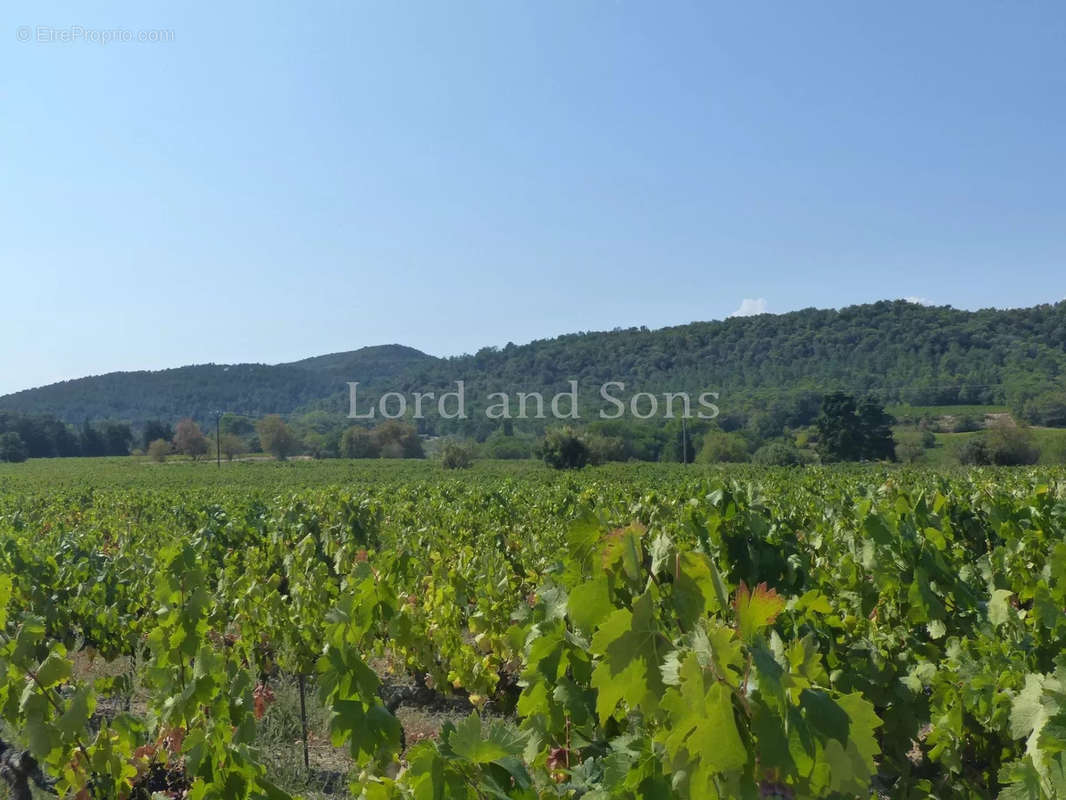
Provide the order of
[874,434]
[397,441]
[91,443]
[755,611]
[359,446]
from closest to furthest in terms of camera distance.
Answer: [755,611] < [874,434] < [359,446] < [397,441] < [91,443]

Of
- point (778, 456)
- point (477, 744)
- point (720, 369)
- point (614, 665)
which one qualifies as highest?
point (720, 369)

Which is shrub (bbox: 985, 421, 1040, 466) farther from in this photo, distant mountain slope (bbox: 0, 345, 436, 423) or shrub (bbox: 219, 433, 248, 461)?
distant mountain slope (bbox: 0, 345, 436, 423)

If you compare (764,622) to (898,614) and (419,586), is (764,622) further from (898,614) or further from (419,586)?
(419,586)

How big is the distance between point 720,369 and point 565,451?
52556mm

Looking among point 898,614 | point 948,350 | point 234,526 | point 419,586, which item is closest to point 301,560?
point 419,586

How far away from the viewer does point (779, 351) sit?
94.3 meters

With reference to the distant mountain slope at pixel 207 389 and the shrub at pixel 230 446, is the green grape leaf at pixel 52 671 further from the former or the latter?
the distant mountain slope at pixel 207 389

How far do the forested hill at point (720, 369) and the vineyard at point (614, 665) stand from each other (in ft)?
235

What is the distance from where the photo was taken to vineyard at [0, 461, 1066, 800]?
1223 millimetres

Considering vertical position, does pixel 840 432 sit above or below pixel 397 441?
above

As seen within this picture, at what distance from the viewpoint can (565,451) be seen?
48469 mm

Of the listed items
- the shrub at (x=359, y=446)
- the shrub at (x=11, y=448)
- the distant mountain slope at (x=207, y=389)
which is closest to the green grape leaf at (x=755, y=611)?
the shrub at (x=359, y=446)

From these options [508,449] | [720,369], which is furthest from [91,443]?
[720,369]

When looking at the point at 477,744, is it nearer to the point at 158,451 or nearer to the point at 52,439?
the point at 158,451
